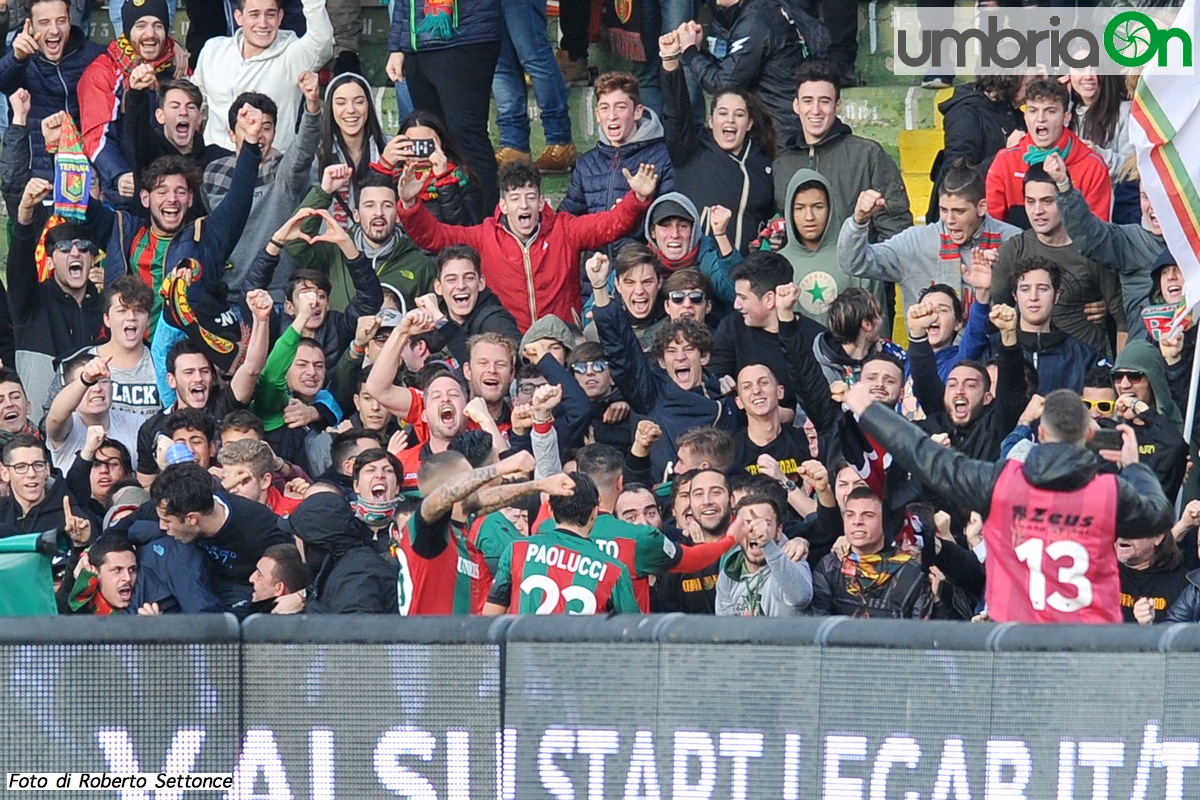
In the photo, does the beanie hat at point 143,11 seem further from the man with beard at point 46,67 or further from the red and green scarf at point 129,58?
the man with beard at point 46,67

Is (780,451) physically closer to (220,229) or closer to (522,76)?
(220,229)

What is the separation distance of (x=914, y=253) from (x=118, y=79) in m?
5.30

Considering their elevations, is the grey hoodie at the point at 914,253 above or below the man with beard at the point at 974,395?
above

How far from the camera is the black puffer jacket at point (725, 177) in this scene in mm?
13422

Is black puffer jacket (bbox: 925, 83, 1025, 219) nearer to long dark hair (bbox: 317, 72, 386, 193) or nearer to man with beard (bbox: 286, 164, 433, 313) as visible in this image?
man with beard (bbox: 286, 164, 433, 313)

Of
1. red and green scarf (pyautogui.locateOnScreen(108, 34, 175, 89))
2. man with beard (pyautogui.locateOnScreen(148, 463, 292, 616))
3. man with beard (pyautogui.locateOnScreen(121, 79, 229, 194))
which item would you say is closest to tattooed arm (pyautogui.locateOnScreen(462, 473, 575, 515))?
man with beard (pyautogui.locateOnScreen(148, 463, 292, 616))

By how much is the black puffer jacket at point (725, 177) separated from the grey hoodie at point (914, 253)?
0.87 m

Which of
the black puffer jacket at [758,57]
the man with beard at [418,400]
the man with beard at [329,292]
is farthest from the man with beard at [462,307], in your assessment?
the black puffer jacket at [758,57]

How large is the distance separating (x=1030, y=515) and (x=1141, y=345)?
358 centimetres

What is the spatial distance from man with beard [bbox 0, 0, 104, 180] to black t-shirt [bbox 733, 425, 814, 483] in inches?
211

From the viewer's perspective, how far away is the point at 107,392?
41.4 ft

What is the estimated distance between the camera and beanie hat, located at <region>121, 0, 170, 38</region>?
14977mm

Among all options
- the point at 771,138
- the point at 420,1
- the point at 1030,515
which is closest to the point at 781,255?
the point at 771,138

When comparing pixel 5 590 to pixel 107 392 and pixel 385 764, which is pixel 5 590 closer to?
pixel 385 764
